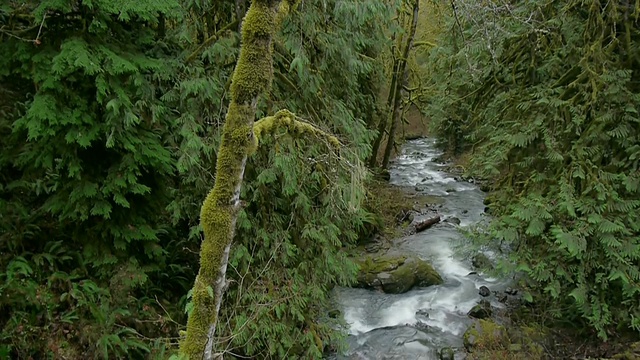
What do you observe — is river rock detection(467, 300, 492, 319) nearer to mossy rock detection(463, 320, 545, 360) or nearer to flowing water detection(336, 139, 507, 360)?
flowing water detection(336, 139, 507, 360)

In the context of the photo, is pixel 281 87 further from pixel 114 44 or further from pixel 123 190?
pixel 123 190

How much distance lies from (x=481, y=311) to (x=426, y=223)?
4465mm

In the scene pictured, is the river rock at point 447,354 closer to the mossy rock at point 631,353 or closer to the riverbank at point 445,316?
the riverbank at point 445,316

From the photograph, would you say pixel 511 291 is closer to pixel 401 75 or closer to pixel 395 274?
pixel 395 274

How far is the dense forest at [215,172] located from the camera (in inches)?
185

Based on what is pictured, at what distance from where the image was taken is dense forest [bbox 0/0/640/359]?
470cm

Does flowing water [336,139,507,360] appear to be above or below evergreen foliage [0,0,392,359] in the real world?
below

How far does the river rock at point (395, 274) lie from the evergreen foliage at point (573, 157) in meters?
2.93

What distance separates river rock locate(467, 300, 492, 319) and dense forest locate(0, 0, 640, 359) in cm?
171

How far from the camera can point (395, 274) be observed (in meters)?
10.0

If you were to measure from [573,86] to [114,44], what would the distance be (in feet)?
22.6

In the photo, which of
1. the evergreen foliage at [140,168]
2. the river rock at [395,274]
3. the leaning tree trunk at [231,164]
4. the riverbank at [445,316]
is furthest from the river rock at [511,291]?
the leaning tree trunk at [231,164]

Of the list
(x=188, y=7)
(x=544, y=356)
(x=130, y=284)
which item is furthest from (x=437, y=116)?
Answer: (x=130, y=284)

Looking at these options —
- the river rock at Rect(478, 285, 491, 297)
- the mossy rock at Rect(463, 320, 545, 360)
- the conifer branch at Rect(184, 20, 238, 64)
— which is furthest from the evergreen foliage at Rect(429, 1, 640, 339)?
the conifer branch at Rect(184, 20, 238, 64)
